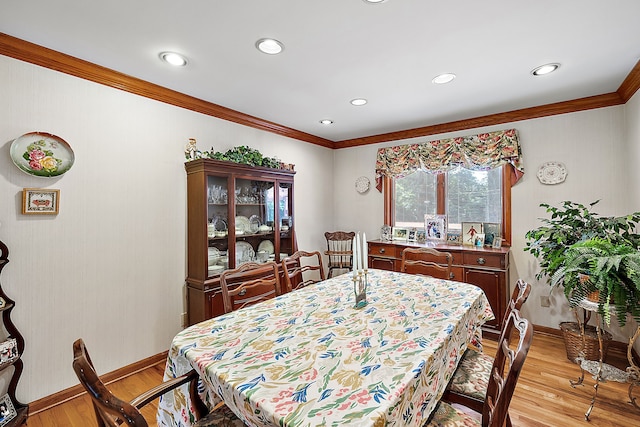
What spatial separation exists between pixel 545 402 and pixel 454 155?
2505mm

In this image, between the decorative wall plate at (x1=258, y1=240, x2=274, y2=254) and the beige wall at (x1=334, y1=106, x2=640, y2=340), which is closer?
the beige wall at (x1=334, y1=106, x2=640, y2=340)

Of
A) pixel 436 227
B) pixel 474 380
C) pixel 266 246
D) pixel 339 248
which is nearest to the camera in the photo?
pixel 474 380

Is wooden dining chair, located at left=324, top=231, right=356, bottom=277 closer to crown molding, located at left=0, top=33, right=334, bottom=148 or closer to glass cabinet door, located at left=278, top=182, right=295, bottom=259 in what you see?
glass cabinet door, located at left=278, top=182, right=295, bottom=259

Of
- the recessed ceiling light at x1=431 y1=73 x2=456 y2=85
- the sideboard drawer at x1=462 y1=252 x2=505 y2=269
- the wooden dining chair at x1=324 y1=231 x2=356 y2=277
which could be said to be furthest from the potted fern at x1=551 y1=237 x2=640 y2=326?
the wooden dining chair at x1=324 y1=231 x2=356 y2=277

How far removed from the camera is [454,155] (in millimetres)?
3553

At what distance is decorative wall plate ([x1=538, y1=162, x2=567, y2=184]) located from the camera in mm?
3021

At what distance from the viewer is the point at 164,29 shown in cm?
176

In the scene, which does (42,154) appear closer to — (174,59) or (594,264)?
(174,59)

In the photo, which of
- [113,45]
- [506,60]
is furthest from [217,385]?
[506,60]

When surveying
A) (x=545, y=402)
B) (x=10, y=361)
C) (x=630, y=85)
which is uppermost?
(x=630, y=85)

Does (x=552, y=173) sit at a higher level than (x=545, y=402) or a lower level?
higher

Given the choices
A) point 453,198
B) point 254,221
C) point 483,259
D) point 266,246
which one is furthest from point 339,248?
point 483,259

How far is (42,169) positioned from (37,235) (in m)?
0.45

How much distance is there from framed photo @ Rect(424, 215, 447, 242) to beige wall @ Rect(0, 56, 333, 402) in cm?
278
